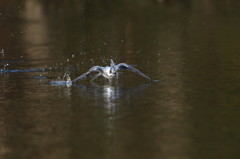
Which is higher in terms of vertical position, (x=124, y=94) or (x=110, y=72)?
(x=110, y=72)

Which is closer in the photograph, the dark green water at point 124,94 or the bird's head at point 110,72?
the dark green water at point 124,94

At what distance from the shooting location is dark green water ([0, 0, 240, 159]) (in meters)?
21.6

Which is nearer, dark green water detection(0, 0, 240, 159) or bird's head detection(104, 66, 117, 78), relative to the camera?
dark green water detection(0, 0, 240, 159)

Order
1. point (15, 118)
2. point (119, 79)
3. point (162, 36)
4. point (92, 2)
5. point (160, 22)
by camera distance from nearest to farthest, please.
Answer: point (15, 118) < point (119, 79) < point (162, 36) < point (160, 22) < point (92, 2)

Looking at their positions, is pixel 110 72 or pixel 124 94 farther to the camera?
pixel 110 72

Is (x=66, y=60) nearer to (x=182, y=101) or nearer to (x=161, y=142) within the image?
(x=182, y=101)

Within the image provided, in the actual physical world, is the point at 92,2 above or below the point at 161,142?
above

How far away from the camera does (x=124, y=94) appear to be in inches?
1148

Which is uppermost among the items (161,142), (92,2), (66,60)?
(92,2)

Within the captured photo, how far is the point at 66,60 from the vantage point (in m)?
40.0

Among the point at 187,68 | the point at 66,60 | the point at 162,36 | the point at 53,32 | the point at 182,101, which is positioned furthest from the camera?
the point at 53,32

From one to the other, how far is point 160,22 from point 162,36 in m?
10.4

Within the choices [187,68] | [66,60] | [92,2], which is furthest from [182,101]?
[92,2]

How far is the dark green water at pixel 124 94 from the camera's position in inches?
851
